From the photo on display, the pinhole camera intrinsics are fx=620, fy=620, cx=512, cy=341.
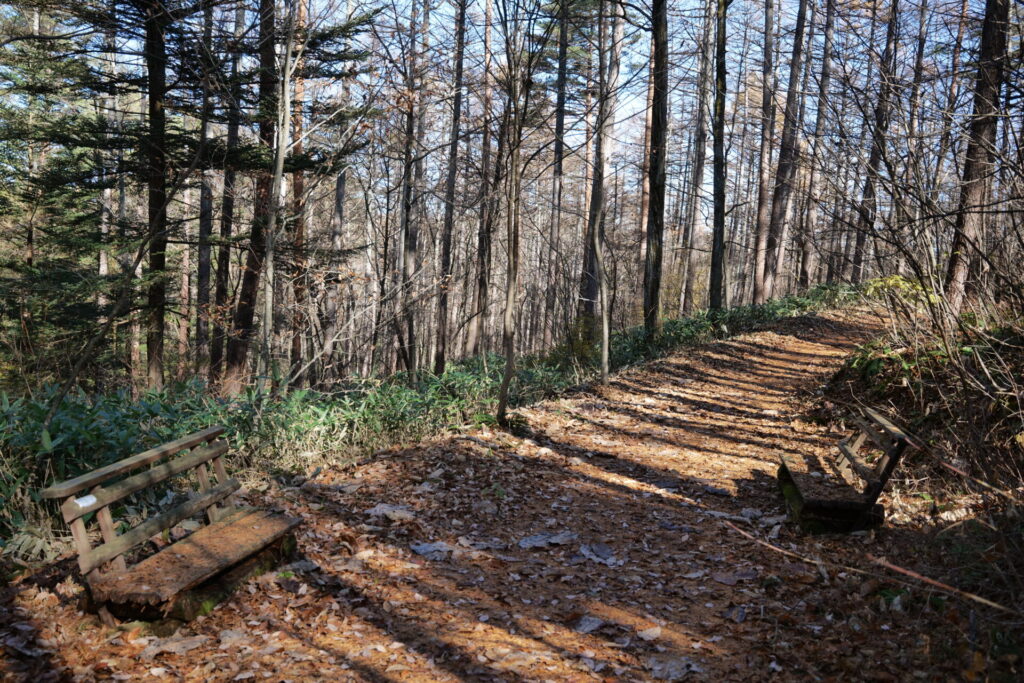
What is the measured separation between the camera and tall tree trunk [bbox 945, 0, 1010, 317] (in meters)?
4.04

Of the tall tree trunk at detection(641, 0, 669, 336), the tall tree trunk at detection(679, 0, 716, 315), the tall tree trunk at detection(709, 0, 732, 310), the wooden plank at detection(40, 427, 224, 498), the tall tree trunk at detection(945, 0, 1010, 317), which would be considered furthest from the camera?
the tall tree trunk at detection(679, 0, 716, 315)

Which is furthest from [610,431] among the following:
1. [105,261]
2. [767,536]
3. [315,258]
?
[105,261]

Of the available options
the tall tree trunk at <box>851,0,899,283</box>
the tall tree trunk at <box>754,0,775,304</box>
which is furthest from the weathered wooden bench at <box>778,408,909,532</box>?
the tall tree trunk at <box>754,0,775,304</box>

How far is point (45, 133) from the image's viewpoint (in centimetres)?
1133

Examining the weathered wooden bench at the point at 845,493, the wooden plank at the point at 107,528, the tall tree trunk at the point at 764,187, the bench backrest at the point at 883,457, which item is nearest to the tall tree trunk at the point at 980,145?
the bench backrest at the point at 883,457

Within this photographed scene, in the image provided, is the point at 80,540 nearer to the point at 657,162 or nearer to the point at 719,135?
the point at 657,162

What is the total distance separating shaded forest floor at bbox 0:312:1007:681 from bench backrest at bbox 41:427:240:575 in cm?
45

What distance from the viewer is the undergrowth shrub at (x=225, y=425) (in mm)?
4695

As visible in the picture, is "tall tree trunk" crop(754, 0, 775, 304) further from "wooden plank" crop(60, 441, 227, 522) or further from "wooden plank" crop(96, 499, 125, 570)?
"wooden plank" crop(96, 499, 125, 570)

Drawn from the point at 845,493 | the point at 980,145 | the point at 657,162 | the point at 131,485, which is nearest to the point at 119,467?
the point at 131,485

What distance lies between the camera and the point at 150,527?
3.72 meters

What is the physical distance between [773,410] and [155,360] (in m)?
10.6

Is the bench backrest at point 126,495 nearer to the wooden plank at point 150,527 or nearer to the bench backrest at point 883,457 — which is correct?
the wooden plank at point 150,527

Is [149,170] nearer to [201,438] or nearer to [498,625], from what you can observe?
[201,438]
